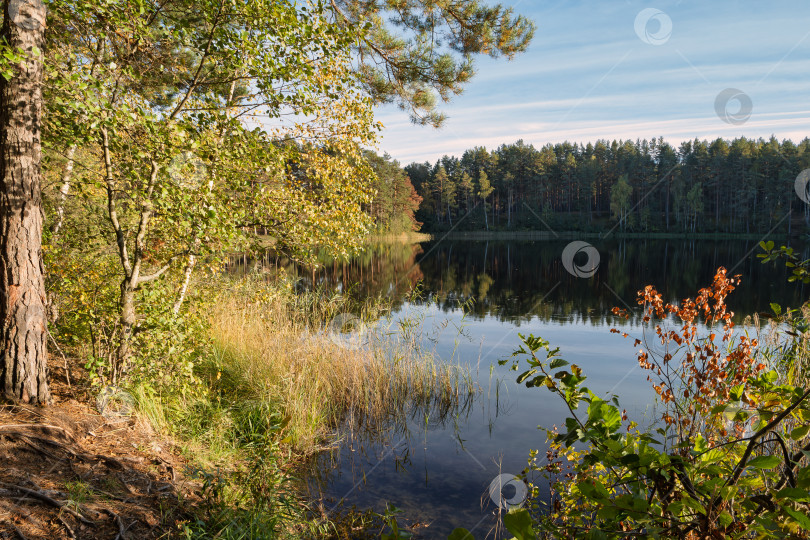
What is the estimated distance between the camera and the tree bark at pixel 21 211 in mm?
3771

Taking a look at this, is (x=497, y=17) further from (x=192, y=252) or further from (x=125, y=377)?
(x=125, y=377)

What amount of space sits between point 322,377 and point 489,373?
348cm

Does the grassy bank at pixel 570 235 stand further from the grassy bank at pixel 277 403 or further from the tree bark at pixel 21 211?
Answer: the tree bark at pixel 21 211

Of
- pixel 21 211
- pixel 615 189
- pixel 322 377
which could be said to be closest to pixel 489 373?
pixel 322 377

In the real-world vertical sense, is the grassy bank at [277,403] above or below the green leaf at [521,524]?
below

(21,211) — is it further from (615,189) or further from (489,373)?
(615,189)

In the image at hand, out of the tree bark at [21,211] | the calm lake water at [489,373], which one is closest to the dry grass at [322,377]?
the calm lake water at [489,373]

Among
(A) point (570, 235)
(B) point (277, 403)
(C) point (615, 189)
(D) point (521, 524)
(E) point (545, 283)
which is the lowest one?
(B) point (277, 403)

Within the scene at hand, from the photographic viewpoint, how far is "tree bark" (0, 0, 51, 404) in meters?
3.77

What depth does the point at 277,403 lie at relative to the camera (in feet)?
18.7

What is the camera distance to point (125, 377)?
441 cm

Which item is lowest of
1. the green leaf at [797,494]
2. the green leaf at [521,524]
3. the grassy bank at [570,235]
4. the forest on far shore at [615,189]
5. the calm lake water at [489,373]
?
the calm lake water at [489,373]

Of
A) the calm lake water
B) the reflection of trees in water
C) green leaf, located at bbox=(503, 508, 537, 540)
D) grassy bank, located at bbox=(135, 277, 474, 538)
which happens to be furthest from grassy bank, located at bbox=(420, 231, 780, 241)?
green leaf, located at bbox=(503, 508, 537, 540)

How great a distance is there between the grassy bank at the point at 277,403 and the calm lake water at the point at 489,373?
16.7 inches
